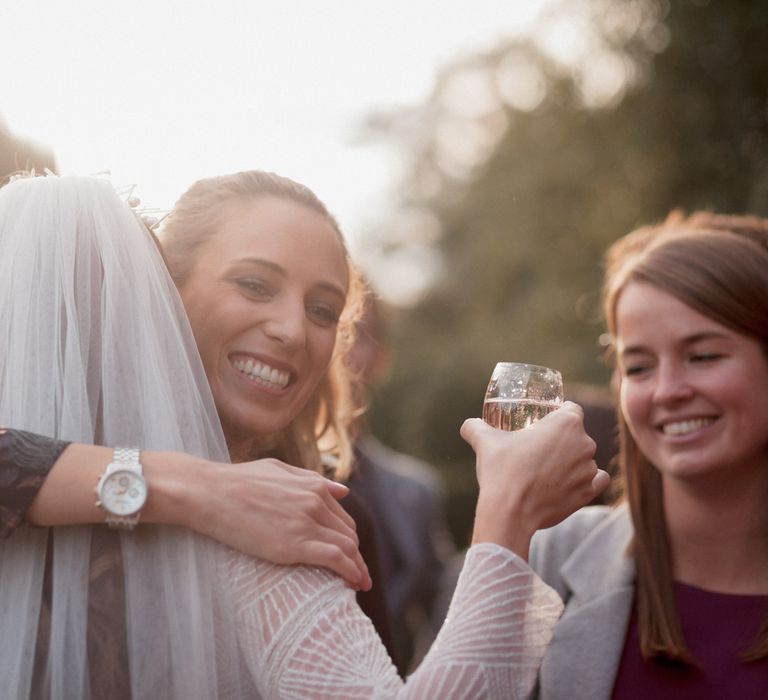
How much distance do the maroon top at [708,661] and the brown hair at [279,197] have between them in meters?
1.16

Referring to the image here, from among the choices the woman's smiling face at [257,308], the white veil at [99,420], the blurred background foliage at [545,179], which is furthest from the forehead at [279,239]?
the blurred background foliage at [545,179]

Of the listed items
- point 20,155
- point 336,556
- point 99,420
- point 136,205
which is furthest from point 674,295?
point 20,155

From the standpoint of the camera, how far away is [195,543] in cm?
194

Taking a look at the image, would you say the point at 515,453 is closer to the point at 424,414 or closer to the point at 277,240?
the point at 277,240

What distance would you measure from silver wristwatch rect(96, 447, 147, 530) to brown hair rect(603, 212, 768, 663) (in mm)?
1710

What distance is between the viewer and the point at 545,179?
1661 centimetres

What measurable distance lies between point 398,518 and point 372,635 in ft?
11.2

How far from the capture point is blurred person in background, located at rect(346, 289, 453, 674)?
16.0 ft

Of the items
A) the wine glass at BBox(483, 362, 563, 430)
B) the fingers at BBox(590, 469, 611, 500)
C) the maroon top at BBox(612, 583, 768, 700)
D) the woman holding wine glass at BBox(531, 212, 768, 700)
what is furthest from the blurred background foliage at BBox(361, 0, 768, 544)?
the fingers at BBox(590, 469, 611, 500)

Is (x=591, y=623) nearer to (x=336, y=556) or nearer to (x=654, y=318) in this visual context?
(x=654, y=318)

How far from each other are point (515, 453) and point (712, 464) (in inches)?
47.0

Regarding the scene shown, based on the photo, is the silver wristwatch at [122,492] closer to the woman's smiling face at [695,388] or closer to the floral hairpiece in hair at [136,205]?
the floral hairpiece in hair at [136,205]

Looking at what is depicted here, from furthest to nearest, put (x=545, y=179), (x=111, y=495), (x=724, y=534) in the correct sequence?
(x=545, y=179) < (x=724, y=534) < (x=111, y=495)

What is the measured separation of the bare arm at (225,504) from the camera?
1815 millimetres
